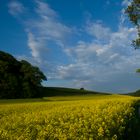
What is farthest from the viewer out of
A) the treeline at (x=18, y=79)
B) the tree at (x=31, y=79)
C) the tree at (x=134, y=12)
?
the tree at (x=31, y=79)

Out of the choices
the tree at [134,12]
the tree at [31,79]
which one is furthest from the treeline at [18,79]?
the tree at [134,12]

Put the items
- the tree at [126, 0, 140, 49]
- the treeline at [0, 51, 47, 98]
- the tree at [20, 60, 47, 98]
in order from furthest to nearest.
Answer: the tree at [20, 60, 47, 98], the treeline at [0, 51, 47, 98], the tree at [126, 0, 140, 49]

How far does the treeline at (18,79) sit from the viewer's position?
264ft

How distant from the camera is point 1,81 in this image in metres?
80.8

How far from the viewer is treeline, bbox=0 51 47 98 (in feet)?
264

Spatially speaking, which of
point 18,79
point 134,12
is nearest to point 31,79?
point 18,79

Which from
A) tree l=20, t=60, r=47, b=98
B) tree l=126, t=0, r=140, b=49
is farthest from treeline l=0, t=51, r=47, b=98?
tree l=126, t=0, r=140, b=49

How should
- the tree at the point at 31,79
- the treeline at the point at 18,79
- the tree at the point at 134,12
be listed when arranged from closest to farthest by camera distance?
the tree at the point at 134,12 < the treeline at the point at 18,79 < the tree at the point at 31,79

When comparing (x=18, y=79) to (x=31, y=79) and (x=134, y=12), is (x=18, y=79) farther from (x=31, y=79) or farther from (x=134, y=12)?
(x=134, y=12)

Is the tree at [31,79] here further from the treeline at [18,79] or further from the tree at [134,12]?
the tree at [134,12]

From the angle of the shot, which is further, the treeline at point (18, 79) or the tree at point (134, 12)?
the treeline at point (18, 79)

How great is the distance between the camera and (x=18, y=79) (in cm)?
8350

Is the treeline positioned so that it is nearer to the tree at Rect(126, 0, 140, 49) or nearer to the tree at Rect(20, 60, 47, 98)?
the tree at Rect(20, 60, 47, 98)

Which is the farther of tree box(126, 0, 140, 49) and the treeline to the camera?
the treeline
